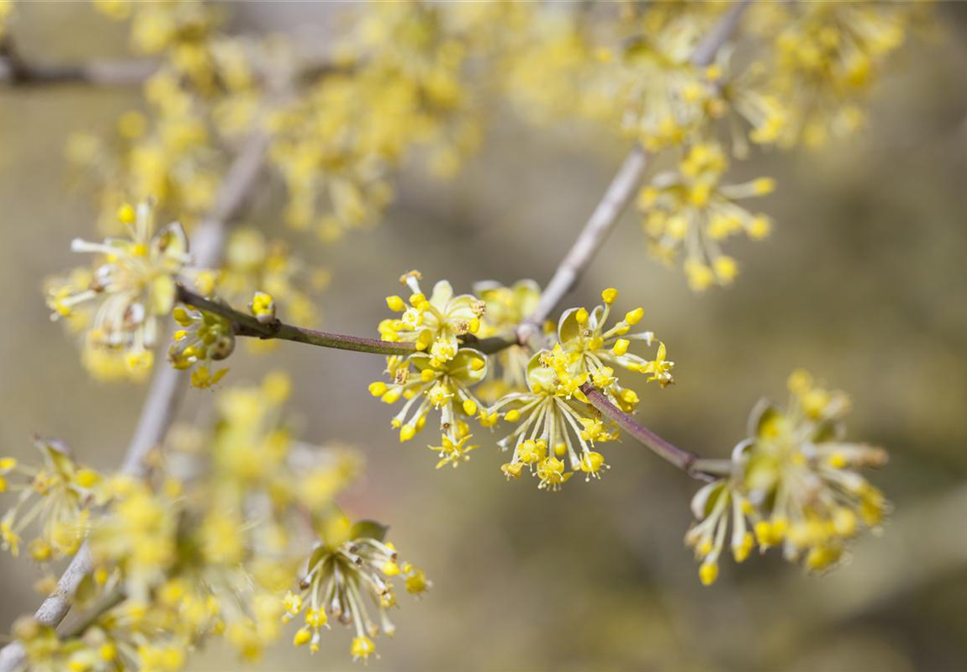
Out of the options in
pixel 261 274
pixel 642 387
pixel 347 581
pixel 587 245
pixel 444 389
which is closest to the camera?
pixel 444 389

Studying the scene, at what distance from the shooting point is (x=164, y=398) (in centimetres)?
191

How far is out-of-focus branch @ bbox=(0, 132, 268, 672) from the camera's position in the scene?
1.28 m

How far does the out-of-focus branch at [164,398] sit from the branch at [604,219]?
2.53 feet

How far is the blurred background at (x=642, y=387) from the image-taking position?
4.38 metres

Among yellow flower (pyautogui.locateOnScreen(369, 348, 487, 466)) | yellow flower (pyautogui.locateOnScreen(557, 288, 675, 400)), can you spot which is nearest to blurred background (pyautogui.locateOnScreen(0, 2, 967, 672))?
yellow flower (pyautogui.locateOnScreen(557, 288, 675, 400))

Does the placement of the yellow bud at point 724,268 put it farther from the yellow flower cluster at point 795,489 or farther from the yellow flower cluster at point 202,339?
the yellow flower cluster at point 202,339

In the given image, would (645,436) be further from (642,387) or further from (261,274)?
(642,387)

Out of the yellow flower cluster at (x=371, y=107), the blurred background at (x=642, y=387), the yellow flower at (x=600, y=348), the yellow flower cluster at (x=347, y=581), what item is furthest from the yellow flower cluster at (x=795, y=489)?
the blurred background at (x=642, y=387)

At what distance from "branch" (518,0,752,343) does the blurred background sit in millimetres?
1376

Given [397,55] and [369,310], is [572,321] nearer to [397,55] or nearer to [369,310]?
[397,55]

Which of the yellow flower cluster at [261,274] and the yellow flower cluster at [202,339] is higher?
the yellow flower cluster at [261,274]

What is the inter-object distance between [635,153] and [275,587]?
144 centimetres

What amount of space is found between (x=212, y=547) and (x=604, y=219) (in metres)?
1.19

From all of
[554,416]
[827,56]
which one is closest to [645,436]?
[554,416]
